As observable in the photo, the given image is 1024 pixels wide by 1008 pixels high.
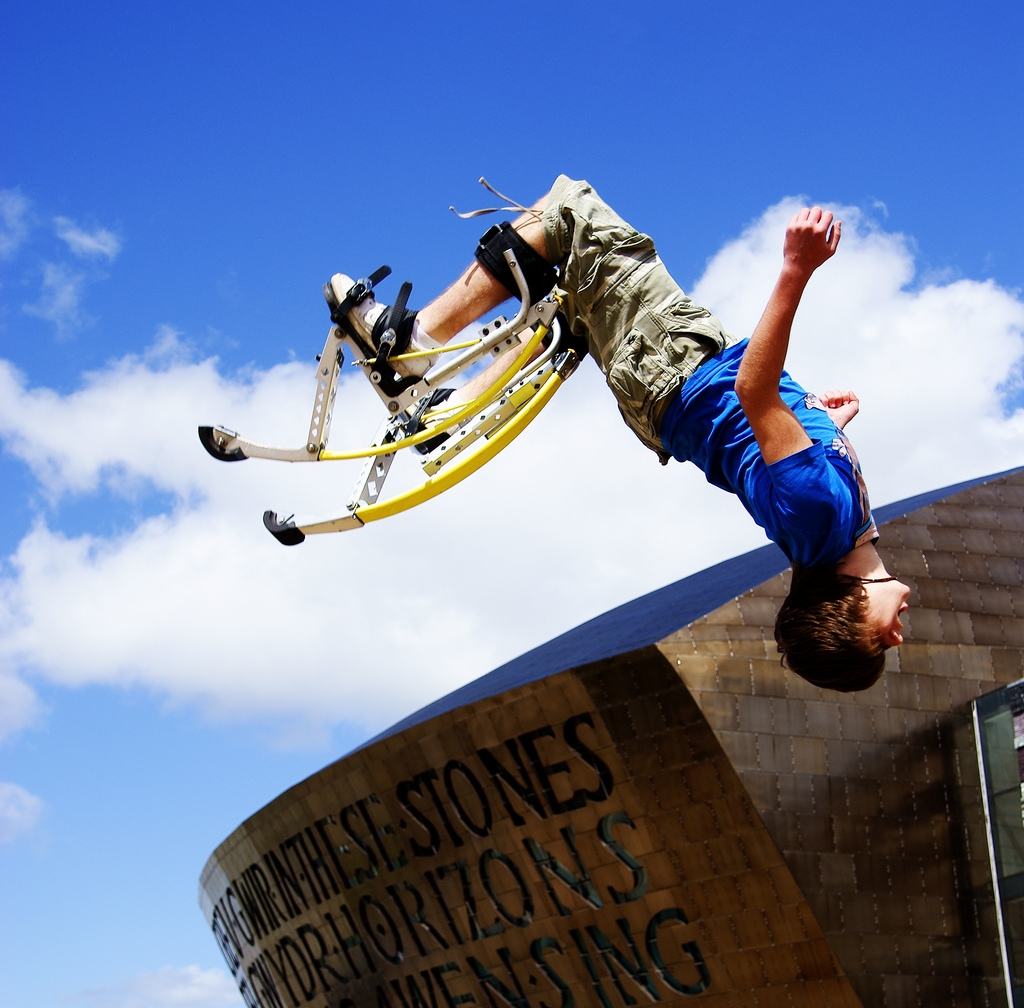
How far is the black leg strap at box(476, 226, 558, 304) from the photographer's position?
181 inches

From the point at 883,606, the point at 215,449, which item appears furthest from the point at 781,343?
the point at 215,449

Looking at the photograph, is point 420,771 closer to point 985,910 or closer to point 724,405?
point 985,910

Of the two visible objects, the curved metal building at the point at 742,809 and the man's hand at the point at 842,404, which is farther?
the curved metal building at the point at 742,809

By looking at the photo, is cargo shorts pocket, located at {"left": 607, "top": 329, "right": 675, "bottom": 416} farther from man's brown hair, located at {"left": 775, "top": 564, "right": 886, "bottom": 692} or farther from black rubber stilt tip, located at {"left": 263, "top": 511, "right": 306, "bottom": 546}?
black rubber stilt tip, located at {"left": 263, "top": 511, "right": 306, "bottom": 546}

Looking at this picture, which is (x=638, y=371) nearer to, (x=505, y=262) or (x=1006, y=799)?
(x=505, y=262)

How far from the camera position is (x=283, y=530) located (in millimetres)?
4770

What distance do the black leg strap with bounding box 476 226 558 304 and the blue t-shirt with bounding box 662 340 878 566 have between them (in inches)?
28.8

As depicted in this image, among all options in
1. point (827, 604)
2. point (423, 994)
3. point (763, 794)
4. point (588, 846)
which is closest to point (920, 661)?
point (763, 794)

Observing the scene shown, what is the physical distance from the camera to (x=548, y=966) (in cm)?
1444

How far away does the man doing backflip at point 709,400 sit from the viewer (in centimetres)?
404

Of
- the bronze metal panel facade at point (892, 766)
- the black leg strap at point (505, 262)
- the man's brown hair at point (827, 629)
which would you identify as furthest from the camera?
the bronze metal panel facade at point (892, 766)

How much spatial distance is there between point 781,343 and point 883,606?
3.76 feet

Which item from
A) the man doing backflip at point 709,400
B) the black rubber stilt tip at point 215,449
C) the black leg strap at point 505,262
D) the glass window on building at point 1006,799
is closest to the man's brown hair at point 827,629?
the man doing backflip at point 709,400

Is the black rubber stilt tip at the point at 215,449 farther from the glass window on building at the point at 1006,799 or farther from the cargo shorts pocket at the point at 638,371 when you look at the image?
the glass window on building at the point at 1006,799
